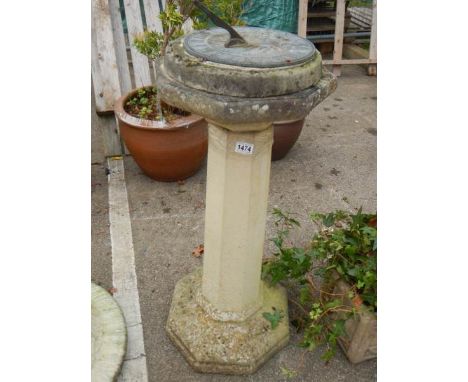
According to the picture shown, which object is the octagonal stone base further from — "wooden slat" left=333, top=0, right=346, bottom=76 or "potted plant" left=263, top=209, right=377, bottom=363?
"wooden slat" left=333, top=0, right=346, bottom=76

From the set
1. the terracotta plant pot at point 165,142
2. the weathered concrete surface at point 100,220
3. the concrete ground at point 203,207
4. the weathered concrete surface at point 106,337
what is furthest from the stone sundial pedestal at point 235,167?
the terracotta plant pot at point 165,142

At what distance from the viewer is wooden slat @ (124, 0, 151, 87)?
11.3 feet

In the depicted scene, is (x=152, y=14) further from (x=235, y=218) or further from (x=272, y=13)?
(x=235, y=218)

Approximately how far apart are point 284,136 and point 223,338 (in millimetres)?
1996

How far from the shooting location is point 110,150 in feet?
12.5

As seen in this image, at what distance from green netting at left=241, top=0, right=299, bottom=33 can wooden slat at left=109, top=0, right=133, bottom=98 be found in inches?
89.7

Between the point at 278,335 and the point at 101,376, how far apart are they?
0.88 m

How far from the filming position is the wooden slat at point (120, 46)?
10.9 ft

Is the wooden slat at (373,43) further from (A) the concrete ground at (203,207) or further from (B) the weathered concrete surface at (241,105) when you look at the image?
(B) the weathered concrete surface at (241,105)

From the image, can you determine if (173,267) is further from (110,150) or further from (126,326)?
(110,150)

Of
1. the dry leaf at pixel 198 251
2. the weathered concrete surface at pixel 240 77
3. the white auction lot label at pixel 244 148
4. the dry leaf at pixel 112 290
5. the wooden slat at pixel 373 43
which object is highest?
the weathered concrete surface at pixel 240 77

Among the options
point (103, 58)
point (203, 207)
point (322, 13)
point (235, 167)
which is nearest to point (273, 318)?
point (235, 167)

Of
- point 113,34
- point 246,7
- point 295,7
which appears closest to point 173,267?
point 113,34

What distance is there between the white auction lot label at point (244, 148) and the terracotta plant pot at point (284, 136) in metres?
1.92
